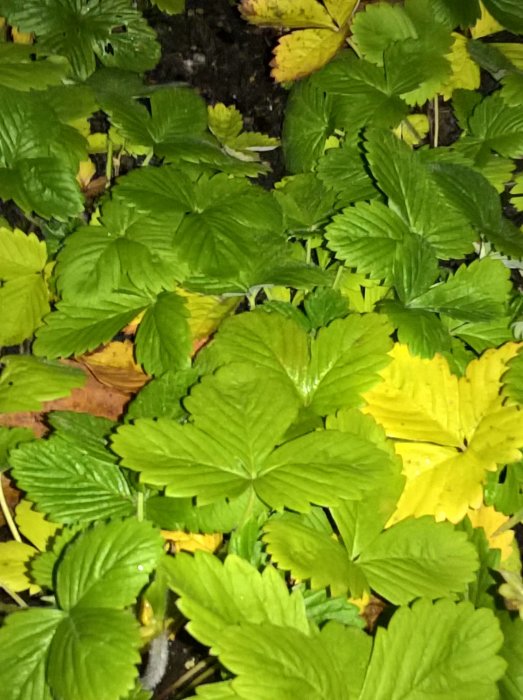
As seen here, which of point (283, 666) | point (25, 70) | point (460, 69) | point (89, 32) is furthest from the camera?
point (460, 69)

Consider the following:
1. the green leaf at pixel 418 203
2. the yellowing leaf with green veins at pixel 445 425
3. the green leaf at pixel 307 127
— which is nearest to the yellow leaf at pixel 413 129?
the green leaf at pixel 307 127

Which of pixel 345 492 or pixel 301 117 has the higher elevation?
pixel 301 117

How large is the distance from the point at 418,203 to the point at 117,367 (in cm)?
52

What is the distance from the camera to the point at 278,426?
86 centimetres

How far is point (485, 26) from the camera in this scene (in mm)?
1467

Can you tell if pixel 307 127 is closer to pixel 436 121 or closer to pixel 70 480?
pixel 436 121

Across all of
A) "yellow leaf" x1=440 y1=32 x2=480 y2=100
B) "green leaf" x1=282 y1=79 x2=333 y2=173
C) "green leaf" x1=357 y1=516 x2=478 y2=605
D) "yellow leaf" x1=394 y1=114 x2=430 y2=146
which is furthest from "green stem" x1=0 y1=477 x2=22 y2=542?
"yellow leaf" x1=440 y1=32 x2=480 y2=100

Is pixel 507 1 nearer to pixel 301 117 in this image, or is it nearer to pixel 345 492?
pixel 301 117

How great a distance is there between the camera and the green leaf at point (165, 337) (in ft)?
3.25

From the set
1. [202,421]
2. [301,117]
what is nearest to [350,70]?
[301,117]

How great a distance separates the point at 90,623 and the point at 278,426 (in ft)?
0.97

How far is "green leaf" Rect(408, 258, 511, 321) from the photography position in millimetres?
1039

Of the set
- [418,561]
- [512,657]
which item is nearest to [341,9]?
[418,561]

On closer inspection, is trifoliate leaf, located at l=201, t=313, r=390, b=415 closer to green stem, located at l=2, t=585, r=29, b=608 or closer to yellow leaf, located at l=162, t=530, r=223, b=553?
yellow leaf, located at l=162, t=530, r=223, b=553
